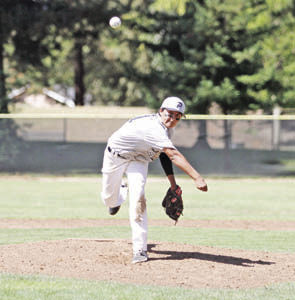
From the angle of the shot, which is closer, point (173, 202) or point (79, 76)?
point (173, 202)

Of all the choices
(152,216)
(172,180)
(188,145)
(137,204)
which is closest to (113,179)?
(137,204)

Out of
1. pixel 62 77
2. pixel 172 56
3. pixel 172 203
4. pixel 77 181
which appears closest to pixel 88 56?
pixel 62 77

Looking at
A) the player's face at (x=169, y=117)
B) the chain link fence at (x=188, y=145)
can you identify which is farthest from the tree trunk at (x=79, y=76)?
the player's face at (x=169, y=117)

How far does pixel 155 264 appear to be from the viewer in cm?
667

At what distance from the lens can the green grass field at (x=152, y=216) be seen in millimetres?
5453

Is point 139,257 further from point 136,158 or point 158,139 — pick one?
point 158,139

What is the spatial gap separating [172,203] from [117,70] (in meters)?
44.9

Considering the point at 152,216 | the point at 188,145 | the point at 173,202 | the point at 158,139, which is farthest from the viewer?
the point at 188,145

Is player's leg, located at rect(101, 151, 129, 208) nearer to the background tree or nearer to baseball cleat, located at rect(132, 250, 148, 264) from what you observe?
baseball cleat, located at rect(132, 250, 148, 264)

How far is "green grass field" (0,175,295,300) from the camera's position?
5453 millimetres

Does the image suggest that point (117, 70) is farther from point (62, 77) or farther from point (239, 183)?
point (239, 183)

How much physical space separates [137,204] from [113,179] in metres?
Result: 0.44

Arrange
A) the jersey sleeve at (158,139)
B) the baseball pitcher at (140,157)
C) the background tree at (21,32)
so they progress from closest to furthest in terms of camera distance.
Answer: the jersey sleeve at (158,139), the baseball pitcher at (140,157), the background tree at (21,32)

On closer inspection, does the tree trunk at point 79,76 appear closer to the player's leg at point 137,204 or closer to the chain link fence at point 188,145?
the chain link fence at point 188,145
